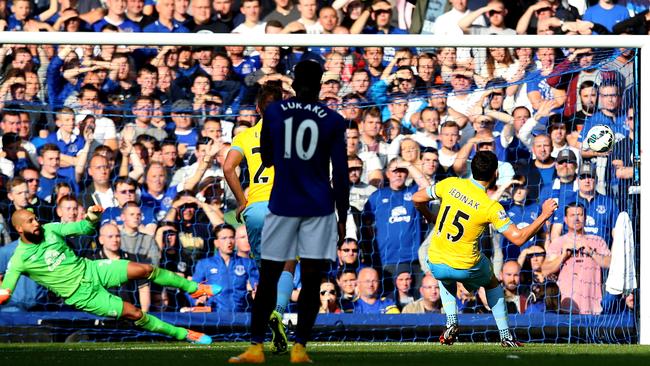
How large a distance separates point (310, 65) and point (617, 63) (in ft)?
17.3

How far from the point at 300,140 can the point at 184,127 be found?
5610 millimetres

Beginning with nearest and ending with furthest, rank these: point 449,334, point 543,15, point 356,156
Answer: point 449,334, point 356,156, point 543,15

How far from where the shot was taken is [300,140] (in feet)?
20.9

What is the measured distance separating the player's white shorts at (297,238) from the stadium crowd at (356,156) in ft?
14.7

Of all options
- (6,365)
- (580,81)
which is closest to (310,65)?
(6,365)

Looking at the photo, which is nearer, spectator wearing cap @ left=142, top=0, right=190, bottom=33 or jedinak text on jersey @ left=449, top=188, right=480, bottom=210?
jedinak text on jersey @ left=449, top=188, right=480, bottom=210

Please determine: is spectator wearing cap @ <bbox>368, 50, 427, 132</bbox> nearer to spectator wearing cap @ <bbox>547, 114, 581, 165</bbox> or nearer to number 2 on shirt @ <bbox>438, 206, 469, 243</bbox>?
spectator wearing cap @ <bbox>547, 114, 581, 165</bbox>

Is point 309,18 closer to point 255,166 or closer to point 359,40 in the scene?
point 359,40

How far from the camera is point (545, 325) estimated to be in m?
10.4

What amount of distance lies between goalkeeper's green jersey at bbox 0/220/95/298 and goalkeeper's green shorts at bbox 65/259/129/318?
60mm

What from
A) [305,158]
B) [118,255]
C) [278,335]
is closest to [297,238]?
[305,158]

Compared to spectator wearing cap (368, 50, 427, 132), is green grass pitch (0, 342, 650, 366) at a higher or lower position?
lower

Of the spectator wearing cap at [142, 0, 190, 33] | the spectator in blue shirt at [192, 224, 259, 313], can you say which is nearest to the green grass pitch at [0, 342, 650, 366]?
the spectator in blue shirt at [192, 224, 259, 313]

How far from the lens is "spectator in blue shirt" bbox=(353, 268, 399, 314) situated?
427 inches
